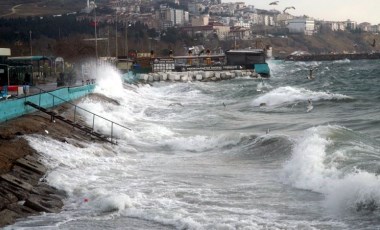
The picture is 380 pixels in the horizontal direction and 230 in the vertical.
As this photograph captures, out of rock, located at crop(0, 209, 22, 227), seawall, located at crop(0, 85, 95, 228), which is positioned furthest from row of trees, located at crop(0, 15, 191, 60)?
rock, located at crop(0, 209, 22, 227)

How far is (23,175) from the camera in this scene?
15.0m

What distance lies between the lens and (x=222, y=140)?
2414 cm

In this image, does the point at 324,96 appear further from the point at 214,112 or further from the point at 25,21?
the point at 25,21

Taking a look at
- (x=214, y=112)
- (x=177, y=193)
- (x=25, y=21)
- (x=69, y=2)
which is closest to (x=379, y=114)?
(x=214, y=112)

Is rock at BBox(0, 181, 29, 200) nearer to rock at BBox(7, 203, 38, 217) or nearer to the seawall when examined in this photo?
the seawall

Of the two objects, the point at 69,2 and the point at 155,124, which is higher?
the point at 69,2

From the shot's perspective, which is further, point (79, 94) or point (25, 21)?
point (25, 21)

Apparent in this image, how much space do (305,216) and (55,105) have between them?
18.3 metres

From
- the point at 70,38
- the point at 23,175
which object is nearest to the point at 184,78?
the point at 70,38

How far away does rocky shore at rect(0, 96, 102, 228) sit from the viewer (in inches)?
499

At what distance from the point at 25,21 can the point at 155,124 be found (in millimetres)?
95655

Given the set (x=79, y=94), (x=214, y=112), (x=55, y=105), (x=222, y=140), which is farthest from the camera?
(x=214, y=112)

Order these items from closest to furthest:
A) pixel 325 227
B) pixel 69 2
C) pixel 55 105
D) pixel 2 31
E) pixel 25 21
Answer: pixel 325 227, pixel 55 105, pixel 2 31, pixel 25 21, pixel 69 2

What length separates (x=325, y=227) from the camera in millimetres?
11828
